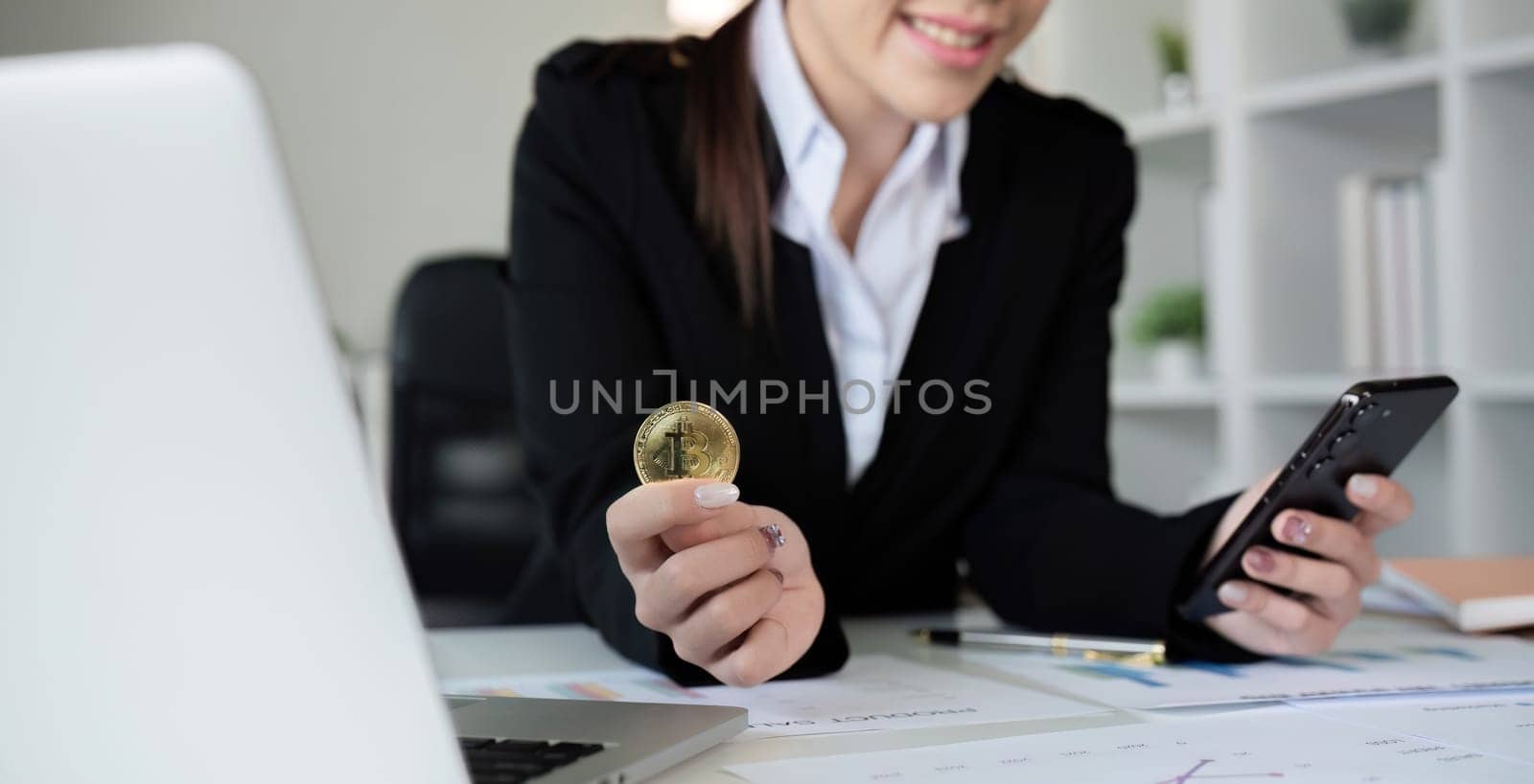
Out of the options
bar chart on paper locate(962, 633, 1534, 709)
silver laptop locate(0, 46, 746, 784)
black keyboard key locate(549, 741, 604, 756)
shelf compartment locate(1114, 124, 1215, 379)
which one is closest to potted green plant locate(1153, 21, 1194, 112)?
shelf compartment locate(1114, 124, 1215, 379)

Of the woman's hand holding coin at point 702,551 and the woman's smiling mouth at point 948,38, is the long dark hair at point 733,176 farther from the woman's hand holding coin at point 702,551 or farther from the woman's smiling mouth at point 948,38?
the woman's hand holding coin at point 702,551

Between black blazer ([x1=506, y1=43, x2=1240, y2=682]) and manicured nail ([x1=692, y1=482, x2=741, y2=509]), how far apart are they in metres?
0.24

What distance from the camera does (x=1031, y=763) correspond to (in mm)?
520

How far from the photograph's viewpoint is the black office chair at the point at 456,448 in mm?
1547

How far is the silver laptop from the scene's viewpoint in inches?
12.4

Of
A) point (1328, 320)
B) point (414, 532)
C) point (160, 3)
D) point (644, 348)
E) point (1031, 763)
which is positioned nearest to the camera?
point (1031, 763)

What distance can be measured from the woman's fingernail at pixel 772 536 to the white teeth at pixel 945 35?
478mm

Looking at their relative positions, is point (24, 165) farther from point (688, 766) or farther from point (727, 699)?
point (727, 699)

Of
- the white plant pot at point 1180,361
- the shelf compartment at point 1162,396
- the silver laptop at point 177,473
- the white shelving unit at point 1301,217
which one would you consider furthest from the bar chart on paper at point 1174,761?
the white plant pot at point 1180,361

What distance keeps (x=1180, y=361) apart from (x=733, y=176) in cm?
129

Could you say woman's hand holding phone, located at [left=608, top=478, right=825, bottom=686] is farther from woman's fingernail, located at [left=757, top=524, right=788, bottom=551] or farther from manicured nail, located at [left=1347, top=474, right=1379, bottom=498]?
manicured nail, located at [left=1347, top=474, right=1379, bottom=498]

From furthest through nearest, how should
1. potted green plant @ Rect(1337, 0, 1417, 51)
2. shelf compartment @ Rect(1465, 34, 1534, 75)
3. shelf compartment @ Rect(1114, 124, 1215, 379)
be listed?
shelf compartment @ Rect(1114, 124, 1215, 379) → potted green plant @ Rect(1337, 0, 1417, 51) → shelf compartment @ Rect(1465, 34, 1534, 75)

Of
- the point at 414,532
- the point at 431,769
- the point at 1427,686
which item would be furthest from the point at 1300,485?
the point at 414,532

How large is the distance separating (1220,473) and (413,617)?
183 cm
